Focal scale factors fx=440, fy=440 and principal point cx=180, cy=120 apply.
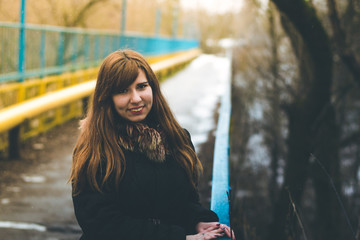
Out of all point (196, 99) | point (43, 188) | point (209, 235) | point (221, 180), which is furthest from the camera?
point (196, 99)

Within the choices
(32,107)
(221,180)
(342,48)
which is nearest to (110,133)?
(221,180)

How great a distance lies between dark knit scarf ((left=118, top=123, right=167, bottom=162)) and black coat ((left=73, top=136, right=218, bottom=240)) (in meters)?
0.03

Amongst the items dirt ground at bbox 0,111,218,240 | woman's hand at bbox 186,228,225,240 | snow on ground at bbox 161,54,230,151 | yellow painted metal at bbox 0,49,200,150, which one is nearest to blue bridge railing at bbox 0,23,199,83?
yellow painted metal at bbox 0,49,200,150

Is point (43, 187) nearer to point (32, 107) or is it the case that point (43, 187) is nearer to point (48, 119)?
point (32, 107)

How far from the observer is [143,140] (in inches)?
71.1

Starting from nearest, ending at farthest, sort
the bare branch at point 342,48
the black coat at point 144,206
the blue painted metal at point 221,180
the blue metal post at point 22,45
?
1. the black coat at point 144,206
2. the blue painted metal at point 221,180
3. the blue metal post at point 22,45
4. the bare branch at point 342,48

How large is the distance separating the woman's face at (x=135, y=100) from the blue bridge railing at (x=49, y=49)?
4.89 m

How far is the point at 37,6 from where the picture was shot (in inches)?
391

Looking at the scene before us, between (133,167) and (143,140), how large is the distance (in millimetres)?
119

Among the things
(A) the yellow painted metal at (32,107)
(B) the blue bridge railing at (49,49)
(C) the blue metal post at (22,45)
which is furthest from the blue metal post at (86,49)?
(C) the blue metal post at (22,45)

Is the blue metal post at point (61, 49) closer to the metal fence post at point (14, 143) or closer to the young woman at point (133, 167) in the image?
the metal fence post at point (14, 143)

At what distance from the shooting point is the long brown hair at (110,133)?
1.68 meters

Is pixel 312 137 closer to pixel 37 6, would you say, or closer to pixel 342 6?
pixel 342 6

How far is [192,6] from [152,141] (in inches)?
1779
